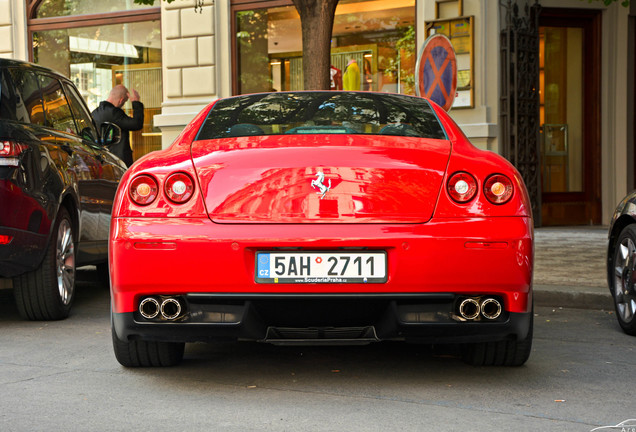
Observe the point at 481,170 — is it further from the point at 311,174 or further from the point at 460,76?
the point at 460,76

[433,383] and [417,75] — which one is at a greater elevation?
[417,75]

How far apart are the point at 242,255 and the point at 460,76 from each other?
10484 millimetres

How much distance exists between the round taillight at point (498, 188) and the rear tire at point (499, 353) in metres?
0.77

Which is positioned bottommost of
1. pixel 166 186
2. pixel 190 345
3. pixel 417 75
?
pixel 190 345

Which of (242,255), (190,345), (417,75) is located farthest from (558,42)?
(242,255)

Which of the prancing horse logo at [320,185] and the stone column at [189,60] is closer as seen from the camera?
the prancing horse logo at [320,185]

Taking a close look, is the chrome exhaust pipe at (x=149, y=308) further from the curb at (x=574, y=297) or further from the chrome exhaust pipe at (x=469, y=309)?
the curb at (x=574, y=297)

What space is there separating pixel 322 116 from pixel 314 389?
1428 mm

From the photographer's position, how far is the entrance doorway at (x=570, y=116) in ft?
48.2

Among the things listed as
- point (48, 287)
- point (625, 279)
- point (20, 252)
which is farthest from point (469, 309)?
point (48, 287)

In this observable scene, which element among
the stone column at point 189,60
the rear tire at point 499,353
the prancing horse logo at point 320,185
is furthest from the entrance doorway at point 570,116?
the prancing horse logo at point 320,185

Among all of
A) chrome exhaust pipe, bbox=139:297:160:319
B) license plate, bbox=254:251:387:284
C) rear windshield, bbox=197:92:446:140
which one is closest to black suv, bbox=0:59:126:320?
rear windshield, bbox=197:92:446:140

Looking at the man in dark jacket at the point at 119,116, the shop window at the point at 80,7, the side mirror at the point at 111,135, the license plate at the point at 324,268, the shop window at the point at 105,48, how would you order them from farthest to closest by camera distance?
the shop window at the point at 80,7, the shop window at the point at 105,48, the man in dark jacket at the point at 119,116, the side mirror at the point at 111,135, the license plate at the point at 324,268

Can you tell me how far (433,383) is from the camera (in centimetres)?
435
